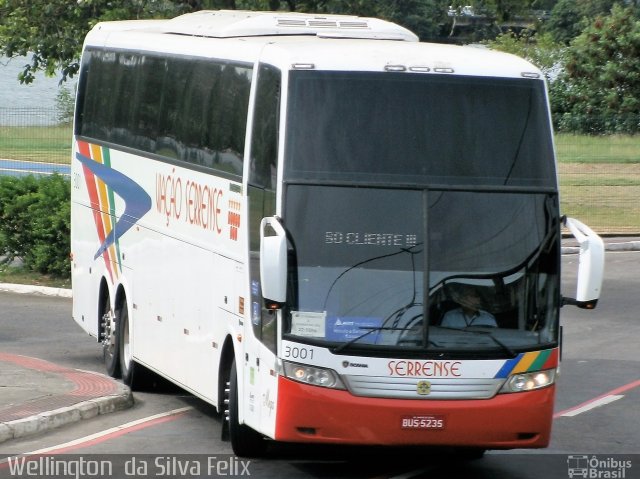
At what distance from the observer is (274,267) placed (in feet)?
33.6

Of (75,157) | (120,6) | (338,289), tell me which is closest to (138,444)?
(338,289)

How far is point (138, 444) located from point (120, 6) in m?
14.9

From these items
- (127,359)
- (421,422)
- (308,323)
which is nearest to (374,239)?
(308,323)

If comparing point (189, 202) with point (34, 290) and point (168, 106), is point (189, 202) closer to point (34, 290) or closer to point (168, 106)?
point (168, 106)

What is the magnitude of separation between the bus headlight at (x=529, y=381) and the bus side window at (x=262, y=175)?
1735 millimetres

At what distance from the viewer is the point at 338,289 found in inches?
412

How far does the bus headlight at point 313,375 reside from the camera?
10383 millimetres

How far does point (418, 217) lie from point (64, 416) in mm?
4131

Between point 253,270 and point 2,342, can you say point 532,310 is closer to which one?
point 253,270

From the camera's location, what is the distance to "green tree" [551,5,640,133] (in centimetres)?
5291

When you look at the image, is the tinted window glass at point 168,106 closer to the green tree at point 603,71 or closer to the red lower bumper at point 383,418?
the red lower bumper at point 383,418

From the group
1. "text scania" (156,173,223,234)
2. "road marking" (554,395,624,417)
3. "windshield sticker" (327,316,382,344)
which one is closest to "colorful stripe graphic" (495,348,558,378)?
"windshield sticker" (327,316,382,344)

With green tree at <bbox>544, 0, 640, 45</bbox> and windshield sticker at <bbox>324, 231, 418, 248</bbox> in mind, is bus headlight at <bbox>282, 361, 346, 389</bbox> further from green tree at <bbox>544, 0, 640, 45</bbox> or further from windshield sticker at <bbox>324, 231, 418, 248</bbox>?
green tree at <bbox>544, 0, 640, 45</bbox>

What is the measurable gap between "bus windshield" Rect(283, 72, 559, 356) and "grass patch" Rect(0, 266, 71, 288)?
45.6ft
